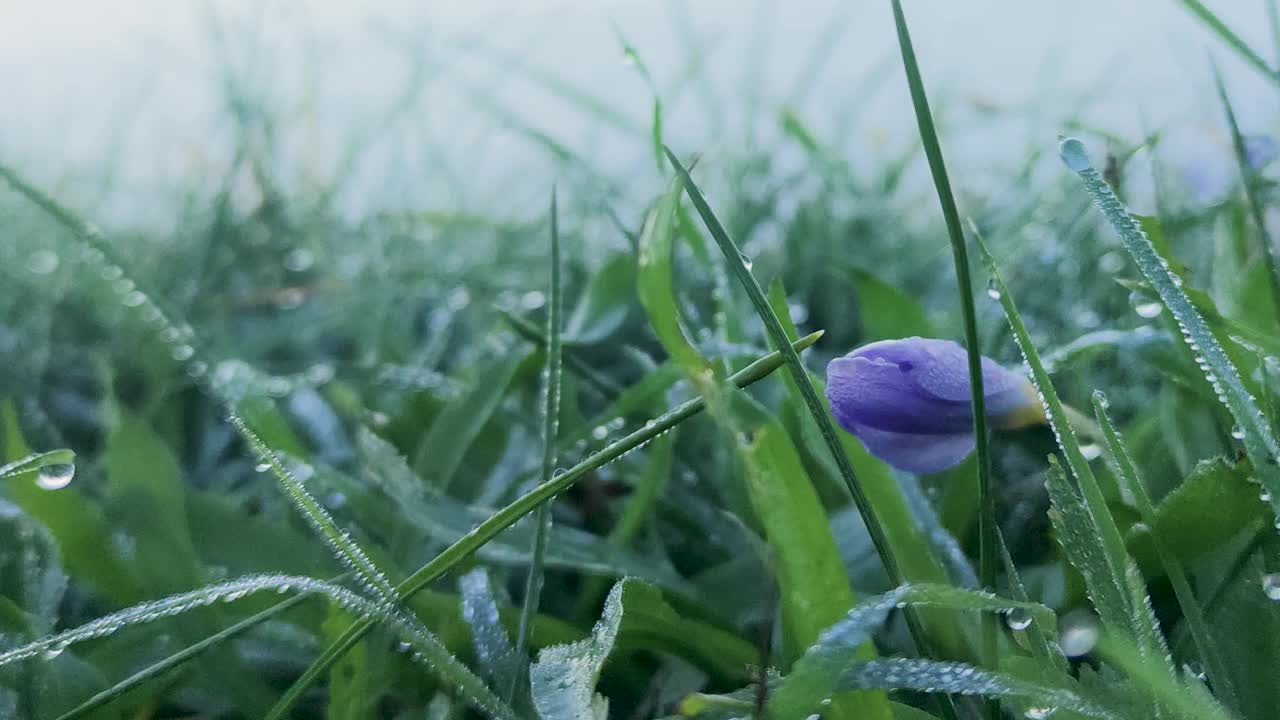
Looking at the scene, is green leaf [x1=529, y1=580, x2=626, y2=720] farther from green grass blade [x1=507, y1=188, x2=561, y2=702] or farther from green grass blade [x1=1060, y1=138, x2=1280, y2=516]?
green grass blade [x1=1060, y1=138, x2=1280, y2=516]

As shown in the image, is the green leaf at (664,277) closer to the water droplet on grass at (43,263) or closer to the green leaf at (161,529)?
the green leaf at (161,529)

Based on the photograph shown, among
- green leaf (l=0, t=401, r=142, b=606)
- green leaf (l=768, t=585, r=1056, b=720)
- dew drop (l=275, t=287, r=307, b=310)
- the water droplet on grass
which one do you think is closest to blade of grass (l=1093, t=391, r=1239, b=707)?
green leaf (l=768, t=585, r=1056, b=720)

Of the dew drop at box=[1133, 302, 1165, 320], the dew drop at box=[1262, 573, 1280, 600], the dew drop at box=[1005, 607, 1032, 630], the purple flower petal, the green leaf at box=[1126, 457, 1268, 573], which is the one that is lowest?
the dew drop at box=[1262, 573, 1280, 600]

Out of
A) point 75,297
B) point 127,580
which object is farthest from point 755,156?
point 127,580

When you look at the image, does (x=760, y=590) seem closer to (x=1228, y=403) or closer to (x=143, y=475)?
(x=1228, y=403)

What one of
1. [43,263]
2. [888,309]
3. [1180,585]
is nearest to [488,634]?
[1180,585]

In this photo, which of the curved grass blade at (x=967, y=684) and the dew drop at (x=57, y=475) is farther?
the dew drop at (x=57, y=475)

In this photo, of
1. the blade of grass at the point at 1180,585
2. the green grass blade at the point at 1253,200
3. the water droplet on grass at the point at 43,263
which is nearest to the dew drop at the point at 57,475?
the blade of grass at the point at 1180,585
